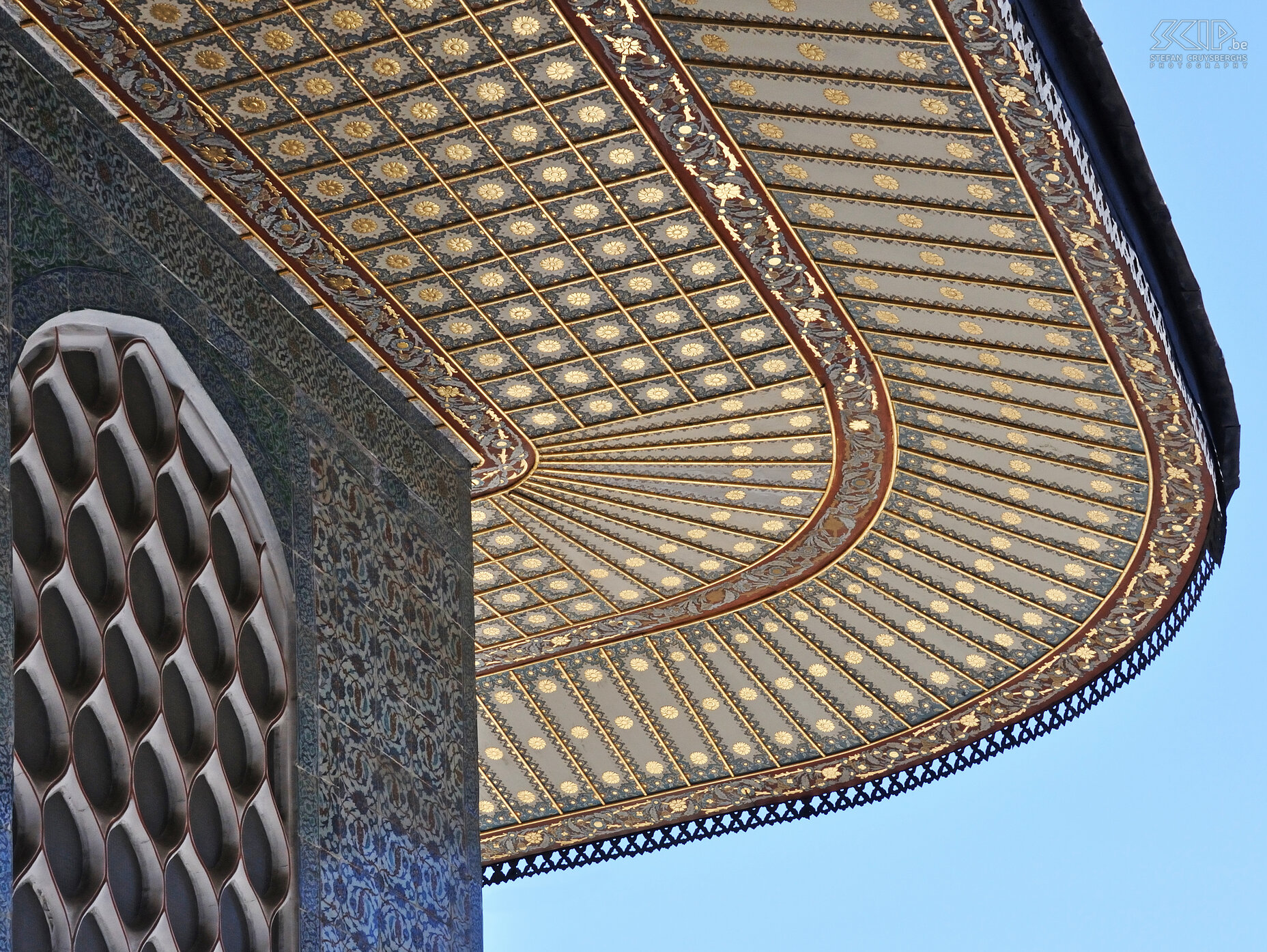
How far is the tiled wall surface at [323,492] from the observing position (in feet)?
14.5

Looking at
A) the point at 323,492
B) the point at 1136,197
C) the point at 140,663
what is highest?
the point at 1136,197

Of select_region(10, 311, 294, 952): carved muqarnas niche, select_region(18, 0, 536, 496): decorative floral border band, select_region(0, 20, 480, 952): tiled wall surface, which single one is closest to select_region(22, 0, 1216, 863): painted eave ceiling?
select_region(18, 0, 536, 496): decorative floral border band

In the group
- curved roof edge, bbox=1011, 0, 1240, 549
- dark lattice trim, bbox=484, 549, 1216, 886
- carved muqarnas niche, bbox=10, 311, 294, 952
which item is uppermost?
curved roof edge, bbox=1011, 0, 1240, 549

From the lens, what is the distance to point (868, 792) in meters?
8.02

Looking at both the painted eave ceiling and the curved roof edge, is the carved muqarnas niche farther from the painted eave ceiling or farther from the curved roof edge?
the curved roof edge

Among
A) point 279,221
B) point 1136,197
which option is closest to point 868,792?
point 1136,197

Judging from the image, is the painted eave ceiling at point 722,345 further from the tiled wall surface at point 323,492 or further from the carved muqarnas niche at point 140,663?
the carved muqarnas niche at point 140,663

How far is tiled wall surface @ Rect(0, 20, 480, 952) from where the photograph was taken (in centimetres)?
441

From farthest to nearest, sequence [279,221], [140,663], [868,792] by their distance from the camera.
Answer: [868,792] → [279,221] → [140,663]

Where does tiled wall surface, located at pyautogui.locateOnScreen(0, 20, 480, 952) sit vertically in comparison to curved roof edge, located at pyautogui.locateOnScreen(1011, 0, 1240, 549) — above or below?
below

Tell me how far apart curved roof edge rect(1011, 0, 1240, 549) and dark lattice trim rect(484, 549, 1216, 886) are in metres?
1.13

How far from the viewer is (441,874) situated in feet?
17.6

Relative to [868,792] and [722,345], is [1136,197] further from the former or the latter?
[868,792]

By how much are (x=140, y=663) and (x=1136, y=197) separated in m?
2.85
